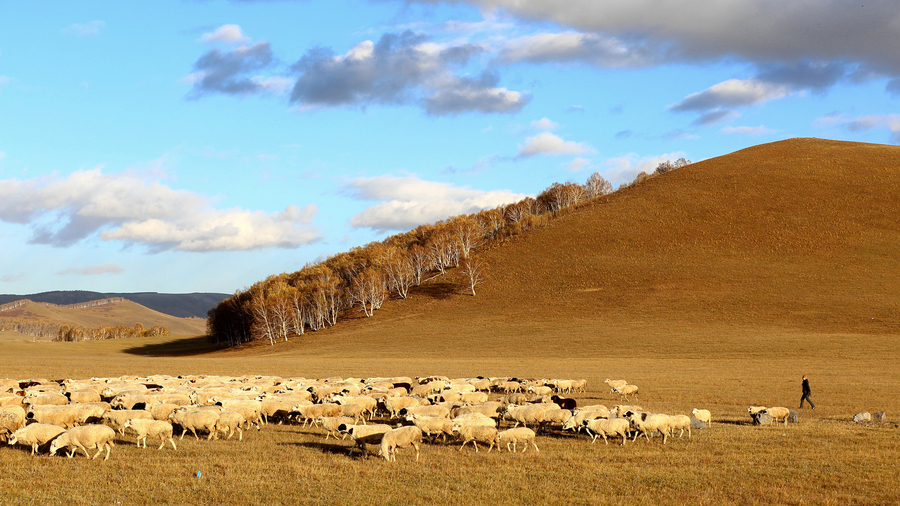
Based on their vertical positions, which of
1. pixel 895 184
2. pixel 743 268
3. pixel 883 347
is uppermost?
pixel 895 184

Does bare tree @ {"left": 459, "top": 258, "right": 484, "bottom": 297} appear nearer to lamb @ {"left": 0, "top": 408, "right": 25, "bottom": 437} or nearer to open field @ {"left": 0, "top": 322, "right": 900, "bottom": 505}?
open field @ {"left": 0, "top": 322, "right": 900, "bottom": 505}

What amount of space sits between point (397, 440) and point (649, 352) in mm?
45796

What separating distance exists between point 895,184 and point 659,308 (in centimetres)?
6108

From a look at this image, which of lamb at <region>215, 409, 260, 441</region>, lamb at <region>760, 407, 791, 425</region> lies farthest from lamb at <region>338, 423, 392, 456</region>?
lamb at <region>760, 407, 791, 425</region>

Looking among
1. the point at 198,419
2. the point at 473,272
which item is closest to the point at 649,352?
the point at 198,419

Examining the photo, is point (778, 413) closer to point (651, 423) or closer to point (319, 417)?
point (651, 423)

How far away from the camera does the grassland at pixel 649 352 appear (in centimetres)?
1266

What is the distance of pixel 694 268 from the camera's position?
9069 centimetres

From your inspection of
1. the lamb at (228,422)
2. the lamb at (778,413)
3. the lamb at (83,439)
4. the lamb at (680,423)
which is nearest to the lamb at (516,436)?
the lamb at (680,423)

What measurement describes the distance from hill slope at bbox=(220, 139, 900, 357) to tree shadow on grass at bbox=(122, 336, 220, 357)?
20.4 meters

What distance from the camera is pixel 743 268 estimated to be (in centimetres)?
8812

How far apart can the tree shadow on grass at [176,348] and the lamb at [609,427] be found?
87.1 meters

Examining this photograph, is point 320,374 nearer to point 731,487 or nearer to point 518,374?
point 518,374

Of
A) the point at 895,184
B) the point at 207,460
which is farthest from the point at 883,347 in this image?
the point at 895,184
